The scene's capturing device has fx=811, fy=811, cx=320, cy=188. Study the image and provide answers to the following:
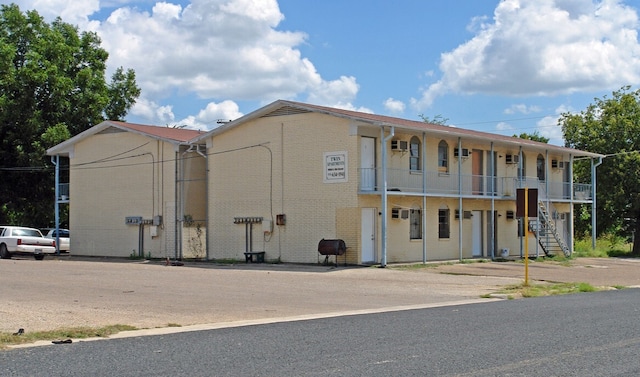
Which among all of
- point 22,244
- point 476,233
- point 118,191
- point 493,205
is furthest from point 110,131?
point 493,205

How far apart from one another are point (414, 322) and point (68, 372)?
6.28 metres

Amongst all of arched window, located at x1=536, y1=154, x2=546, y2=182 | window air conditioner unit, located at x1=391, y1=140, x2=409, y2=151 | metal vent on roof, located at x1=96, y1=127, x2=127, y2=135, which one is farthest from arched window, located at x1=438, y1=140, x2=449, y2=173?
metal vent on roof, located at x1=96, y1=127, x2=127, y2=135

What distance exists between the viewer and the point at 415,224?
32812 millimetres

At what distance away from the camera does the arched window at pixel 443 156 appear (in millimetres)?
34469

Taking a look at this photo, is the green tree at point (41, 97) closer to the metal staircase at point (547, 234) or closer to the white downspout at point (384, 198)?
the white downspout at point (384, 198)

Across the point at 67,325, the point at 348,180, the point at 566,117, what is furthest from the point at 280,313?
the point at 566,117

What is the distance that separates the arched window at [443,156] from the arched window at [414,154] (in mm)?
1603

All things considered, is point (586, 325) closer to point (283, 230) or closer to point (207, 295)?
point (207, 295)

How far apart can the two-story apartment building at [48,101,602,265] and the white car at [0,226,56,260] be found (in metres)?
3.68

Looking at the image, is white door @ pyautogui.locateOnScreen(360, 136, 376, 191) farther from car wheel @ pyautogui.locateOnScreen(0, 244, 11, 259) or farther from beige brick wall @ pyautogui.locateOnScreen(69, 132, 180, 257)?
car wheel @ pyautogui.locateOnScreen(0, 244, 11, 259)

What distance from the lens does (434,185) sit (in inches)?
1320


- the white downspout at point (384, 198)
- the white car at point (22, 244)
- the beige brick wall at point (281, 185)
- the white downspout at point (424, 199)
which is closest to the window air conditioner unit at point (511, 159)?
the white downspout at point (424, 199)

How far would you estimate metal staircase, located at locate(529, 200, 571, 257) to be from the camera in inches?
1451

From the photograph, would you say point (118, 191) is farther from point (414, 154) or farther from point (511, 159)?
point (511, 159)
